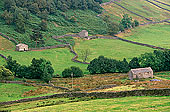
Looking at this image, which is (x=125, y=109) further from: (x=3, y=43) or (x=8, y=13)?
(x=8, y=13)

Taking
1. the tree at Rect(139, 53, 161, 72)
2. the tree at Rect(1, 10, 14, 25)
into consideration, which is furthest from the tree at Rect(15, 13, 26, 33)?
the tree at Rect(139, 53, 161, 72)

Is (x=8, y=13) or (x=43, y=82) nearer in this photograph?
(x=43, y=82)

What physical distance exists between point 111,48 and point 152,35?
125 feet

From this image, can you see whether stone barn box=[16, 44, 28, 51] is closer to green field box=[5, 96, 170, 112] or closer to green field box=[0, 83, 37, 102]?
green field box=[0, 83, 37, 102]

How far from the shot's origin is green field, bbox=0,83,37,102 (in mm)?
67588

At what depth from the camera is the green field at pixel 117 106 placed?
45.1 m

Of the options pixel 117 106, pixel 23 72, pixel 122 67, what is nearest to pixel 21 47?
pixel 23 72

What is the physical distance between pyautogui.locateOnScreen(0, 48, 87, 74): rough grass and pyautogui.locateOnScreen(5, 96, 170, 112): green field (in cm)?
4992

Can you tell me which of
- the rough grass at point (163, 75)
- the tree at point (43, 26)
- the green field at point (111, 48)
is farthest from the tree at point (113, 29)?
the rough grass at point (163, 75)

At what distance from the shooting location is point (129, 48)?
137750 mm

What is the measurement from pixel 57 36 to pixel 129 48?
34.0 m

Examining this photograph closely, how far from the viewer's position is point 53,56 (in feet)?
393

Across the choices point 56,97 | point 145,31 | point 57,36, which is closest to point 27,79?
point 56,97

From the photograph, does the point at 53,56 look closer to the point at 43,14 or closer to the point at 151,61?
the point at 151,61
